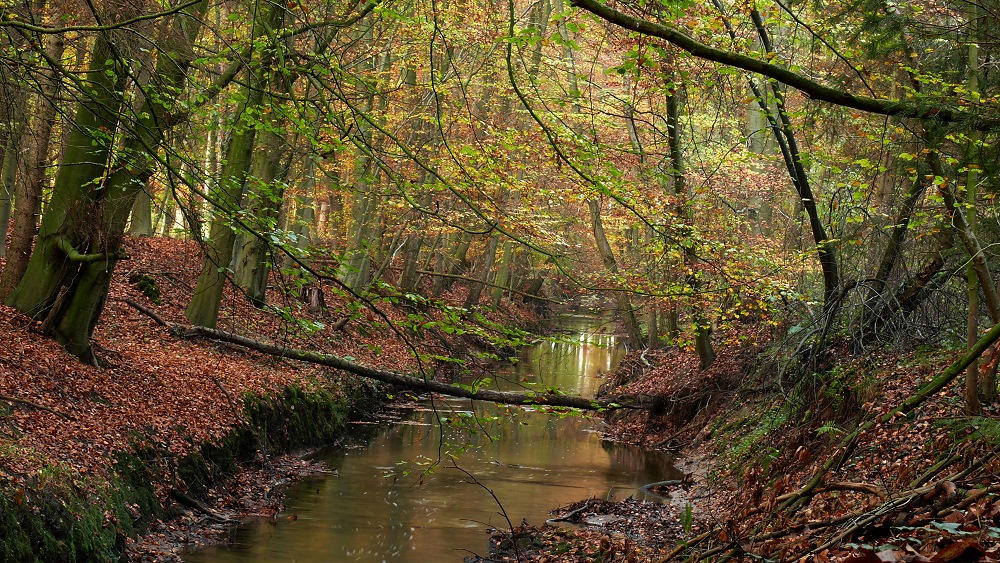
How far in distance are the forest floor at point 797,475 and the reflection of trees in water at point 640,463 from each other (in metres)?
0.30

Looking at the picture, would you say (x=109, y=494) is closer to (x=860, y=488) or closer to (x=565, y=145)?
(x=565, y=145)

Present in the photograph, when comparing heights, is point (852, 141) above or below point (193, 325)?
above

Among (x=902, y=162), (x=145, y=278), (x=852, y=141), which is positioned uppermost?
(x=852, y=141)

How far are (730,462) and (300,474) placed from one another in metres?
6.19

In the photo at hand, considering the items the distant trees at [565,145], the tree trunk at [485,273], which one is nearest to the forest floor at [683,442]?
the distant trees at [565,145]

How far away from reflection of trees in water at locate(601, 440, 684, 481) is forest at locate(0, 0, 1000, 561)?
3.31 ft

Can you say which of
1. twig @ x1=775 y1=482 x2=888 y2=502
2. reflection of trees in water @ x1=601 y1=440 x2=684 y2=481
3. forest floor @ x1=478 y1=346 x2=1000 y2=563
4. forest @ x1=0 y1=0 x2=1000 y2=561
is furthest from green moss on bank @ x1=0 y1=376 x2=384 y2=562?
twig @ x1=775 y1=482 x2=888 y2=502

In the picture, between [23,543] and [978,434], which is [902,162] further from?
[23,543]

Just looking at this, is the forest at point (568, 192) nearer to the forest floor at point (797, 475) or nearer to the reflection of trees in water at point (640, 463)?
the forest floor at point (797, 475)

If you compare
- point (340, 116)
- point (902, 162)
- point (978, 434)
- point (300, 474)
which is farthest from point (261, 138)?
point (978, 434)

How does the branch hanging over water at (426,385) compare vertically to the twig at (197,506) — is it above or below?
above

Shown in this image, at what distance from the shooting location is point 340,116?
6504 millimetres

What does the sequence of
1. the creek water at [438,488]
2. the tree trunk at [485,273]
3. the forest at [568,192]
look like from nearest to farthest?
the forest at [568,192] → the creek water at [438,488] → the tree trunk at [485,273]

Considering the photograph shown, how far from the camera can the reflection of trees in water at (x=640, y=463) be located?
13078mm
